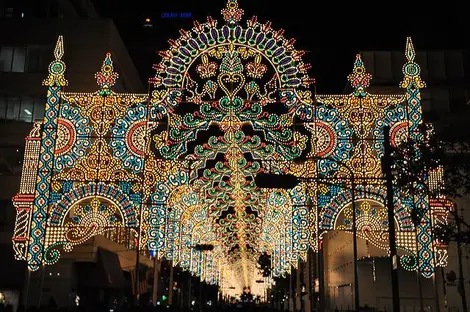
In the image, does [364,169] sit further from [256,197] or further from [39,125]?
[39,125]

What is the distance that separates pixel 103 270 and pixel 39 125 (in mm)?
16709

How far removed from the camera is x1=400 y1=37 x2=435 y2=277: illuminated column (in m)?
24.8

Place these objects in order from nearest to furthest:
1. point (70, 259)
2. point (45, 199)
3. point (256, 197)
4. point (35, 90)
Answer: point (45, 199) < point (256, 197) < point (70, 259) < point (35, 90)

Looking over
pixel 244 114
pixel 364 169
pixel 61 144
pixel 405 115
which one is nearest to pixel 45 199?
pixel 61 144

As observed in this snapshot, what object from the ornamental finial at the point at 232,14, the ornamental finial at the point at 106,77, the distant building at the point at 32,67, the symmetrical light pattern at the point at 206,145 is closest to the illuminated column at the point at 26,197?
the symmetrical light pattern at the point at 206,145

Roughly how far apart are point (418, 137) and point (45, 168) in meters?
15.7

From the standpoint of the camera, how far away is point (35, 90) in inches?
1751

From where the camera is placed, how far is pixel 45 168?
86.1 ft

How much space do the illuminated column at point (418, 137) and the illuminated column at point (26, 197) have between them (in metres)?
16.0

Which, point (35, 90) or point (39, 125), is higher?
point (35, 90)

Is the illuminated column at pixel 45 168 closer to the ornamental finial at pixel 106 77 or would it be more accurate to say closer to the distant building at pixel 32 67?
the ornamental finial at pixel 106 77

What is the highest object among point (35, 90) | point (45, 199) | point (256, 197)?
point (35, 90)

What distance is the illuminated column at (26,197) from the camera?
25609mm

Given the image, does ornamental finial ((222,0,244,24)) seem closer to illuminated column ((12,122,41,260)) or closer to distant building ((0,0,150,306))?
illuminated column ((12,122,41,260))
